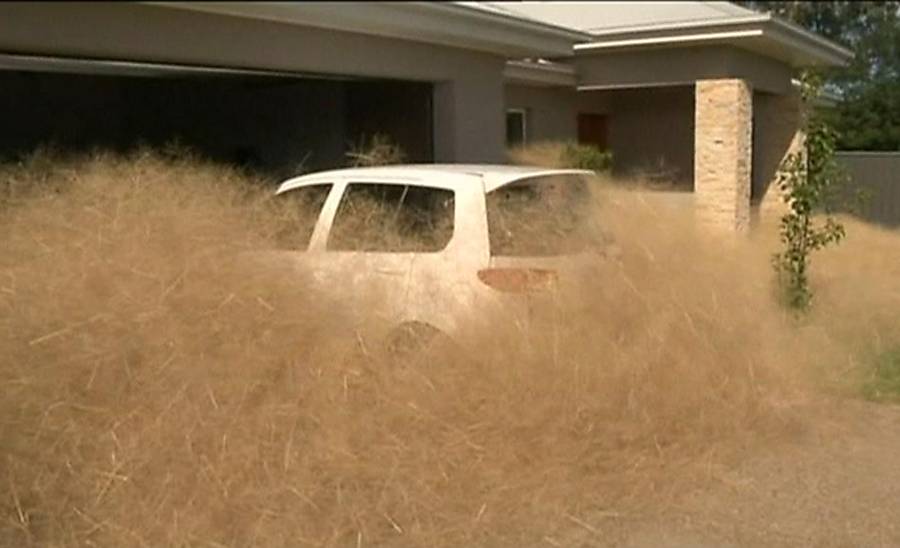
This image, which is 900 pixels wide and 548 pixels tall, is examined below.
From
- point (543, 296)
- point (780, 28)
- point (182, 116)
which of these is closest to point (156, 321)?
point (543, 296)

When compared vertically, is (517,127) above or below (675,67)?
below

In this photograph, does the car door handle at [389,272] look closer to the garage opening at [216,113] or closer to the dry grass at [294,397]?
the dry grass at [294,397]

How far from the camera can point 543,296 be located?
6008mm

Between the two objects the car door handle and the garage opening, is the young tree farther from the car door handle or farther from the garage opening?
the car door handle

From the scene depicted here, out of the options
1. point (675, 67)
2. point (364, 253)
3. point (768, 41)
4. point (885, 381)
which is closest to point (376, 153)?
point (364, 253)

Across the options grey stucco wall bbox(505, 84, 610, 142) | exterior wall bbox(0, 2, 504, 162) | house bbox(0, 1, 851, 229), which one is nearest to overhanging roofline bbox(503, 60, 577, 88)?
house bbox(0, 1, 851, 229)

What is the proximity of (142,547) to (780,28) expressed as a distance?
7.35m

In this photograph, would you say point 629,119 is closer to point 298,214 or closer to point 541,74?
point 541,74

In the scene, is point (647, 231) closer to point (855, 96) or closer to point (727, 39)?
point (727, 39)

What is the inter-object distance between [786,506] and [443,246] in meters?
2.35

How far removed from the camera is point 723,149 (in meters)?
A: 13.0

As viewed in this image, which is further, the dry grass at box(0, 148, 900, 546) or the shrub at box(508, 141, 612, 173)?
the shrub at box(508, 141, 612, 173)

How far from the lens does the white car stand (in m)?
5.95

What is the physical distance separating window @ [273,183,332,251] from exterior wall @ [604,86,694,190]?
8.20m
